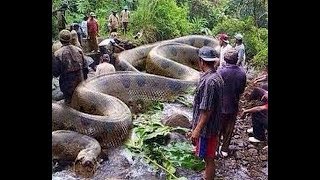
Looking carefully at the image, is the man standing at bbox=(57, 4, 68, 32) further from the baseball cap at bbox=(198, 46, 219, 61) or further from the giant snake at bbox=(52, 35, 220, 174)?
the baseball cap at bbox=(198, 46, 219, 61)

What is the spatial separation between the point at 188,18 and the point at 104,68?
0.75 metres

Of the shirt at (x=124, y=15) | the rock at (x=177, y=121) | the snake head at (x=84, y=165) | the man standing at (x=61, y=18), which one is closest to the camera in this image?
the snake head at (x=84, y=165)

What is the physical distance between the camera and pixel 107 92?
4402mm

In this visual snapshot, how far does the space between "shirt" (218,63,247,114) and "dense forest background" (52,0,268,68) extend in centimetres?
15

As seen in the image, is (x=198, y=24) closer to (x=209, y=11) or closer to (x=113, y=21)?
(x=209, y=11)

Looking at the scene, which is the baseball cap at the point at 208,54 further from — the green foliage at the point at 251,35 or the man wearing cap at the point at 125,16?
→ the man wearing cap at the point at 125,16

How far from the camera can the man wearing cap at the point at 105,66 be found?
4.45 metres

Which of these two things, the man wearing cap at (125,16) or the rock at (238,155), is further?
the man wearing cap at (125,16)

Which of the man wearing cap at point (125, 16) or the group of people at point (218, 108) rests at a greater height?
the man wearing cap at point (125, 16)

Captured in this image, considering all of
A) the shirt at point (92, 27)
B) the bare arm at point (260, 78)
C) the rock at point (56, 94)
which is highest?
the shirt at point (92, 27)

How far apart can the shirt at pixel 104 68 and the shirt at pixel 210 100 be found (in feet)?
2.21

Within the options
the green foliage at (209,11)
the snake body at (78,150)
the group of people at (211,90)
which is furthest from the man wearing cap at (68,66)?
the green foliage at (209,11)
